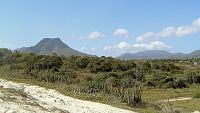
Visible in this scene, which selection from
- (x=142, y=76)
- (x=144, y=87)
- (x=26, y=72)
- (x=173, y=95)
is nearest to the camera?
(x=173, y=95)

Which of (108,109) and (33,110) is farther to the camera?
(108,109)

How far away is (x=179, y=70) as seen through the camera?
408ft

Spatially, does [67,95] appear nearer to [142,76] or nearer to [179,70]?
[142,76]

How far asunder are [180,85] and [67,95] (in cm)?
6491

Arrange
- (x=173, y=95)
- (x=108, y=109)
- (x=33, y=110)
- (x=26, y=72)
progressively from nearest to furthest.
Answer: (x=33, y=110), (x=108, y=109), (x=173, y=95), (x=26, y=72)

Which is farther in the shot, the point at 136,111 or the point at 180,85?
→ the point at 180,85

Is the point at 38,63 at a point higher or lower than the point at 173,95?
higher

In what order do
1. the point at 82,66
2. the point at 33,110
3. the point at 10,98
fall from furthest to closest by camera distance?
1. the point at 82,66
2. the point at 10,98
3. the point at 33,110

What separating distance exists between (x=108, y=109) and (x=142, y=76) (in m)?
70.9

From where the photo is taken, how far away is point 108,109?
2873 centimetres

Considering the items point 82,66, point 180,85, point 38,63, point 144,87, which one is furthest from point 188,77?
point 38,63

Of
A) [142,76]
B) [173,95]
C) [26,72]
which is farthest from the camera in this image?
[142,76]

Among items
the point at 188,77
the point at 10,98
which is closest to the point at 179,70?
the point at 188,77

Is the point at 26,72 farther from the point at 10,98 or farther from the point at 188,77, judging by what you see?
the point at 10,98
